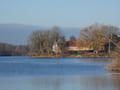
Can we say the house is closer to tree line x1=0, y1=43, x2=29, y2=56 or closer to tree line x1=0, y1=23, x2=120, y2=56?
tree line x1=0, y1=23, x2=120, y2=56

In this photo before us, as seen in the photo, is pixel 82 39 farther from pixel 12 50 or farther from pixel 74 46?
pixel 12 50

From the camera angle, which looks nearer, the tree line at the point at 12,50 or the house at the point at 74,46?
the house at the point at 74,46

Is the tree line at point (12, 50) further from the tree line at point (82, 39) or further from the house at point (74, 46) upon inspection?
the house at point (74, 46)

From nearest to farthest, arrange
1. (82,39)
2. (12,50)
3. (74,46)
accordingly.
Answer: (82,39) < (74,46) < (12,50)

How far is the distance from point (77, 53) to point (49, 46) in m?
7.14

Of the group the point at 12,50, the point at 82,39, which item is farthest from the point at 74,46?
the point at 12,50

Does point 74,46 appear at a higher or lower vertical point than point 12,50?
higher

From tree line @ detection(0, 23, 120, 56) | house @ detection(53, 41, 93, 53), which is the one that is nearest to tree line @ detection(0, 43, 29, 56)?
tree line @ detection(0, 23, 120, 56)

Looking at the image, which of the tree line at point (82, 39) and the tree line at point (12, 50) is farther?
the tree line at point (12, 50)

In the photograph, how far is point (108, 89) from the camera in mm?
18078

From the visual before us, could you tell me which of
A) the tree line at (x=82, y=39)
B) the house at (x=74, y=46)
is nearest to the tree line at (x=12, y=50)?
the tree line at (x=82, y=39)

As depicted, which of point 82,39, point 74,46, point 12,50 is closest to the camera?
point 82,39

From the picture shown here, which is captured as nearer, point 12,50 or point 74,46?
point 74,46

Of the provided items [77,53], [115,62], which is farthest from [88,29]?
[115,62]
